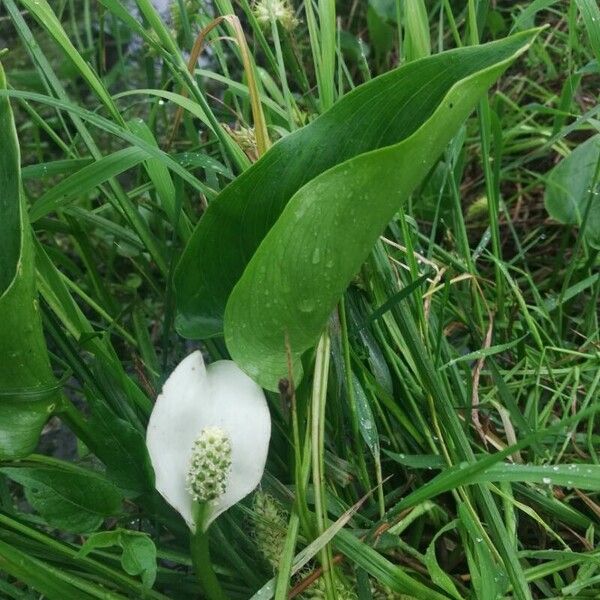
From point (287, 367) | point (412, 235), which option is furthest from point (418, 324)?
point (287, 367)

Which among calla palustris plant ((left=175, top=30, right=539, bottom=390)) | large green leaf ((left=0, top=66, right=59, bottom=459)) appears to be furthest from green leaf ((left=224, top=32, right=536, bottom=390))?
large green leaf ((left=0, top=66, right=59, bottom=459))

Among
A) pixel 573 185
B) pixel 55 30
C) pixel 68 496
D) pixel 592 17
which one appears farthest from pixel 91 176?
pixel 573 185

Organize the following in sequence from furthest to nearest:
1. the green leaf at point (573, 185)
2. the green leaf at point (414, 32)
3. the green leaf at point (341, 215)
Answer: the green leaf at point (573, 185), the green leaf at point (414, 32), the green leaf at point (341, 215)

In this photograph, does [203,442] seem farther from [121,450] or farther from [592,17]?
[592,17]

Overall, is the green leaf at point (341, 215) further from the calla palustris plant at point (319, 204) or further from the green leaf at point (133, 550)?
the green leaf at point (133, 550)

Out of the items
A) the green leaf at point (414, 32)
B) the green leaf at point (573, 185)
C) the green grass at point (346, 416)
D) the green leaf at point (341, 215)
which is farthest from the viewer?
the green leaf at point (573, 185)

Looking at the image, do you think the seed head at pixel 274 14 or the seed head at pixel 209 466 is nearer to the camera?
the seed head at pixel 209 466

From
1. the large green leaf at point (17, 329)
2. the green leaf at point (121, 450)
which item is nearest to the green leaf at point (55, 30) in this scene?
the large green leaf at point (17, 329)
